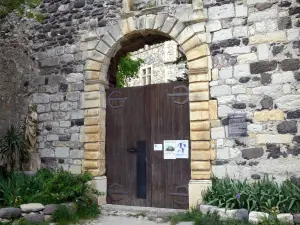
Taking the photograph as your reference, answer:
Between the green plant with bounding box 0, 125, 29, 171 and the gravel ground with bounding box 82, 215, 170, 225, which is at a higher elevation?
the green plant with bounding box 0, 125, 29, 171

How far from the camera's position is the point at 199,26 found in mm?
5875

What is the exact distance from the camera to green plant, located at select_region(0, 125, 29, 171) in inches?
274

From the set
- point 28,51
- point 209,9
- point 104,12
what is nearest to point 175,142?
point 209,9

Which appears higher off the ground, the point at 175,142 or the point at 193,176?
the point at 175,142

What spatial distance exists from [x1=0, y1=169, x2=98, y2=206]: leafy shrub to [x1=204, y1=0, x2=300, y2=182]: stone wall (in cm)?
234

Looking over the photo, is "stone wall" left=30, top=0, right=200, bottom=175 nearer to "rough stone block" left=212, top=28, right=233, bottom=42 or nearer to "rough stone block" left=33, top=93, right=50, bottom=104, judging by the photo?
"rough stone block" left=33, top=93, right=50, bottom=104

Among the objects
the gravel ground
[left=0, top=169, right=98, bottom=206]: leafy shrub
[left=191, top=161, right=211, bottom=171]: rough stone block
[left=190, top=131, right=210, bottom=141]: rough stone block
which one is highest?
[left=190, top=131, right=210, bottom=141]: rough stone block

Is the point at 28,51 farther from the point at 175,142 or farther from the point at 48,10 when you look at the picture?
the point at 175,142

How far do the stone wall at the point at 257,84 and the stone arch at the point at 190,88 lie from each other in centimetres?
17

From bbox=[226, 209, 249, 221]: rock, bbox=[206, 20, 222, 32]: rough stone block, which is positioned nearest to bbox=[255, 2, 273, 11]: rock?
bbox=[206, 20, 222, 32]: rough stone block

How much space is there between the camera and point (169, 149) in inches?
240

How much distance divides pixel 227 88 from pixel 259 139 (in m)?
0.97

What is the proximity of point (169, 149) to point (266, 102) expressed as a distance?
6.06 feet

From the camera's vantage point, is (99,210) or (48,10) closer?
(99,210)
